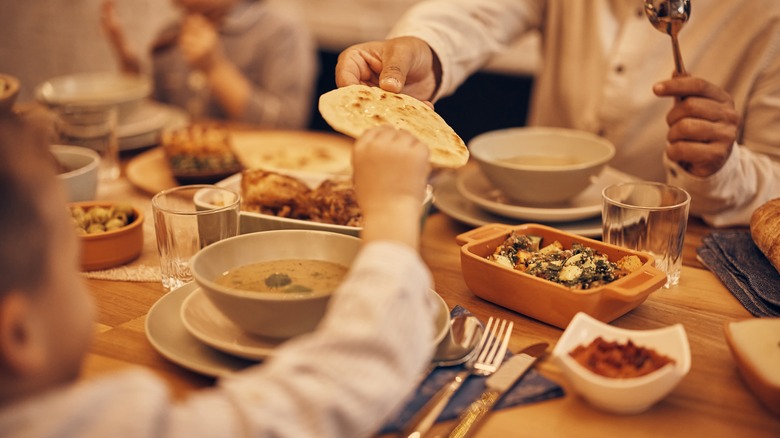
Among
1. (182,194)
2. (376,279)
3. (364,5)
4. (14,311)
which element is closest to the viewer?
(14,311)

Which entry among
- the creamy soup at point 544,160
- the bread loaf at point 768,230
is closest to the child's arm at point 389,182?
the bread loaf at point 768,230

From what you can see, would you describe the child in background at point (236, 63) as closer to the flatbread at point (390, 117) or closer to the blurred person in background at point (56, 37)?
the blurred person in background at point (56, 37)

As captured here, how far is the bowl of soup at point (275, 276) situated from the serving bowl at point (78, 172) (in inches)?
26.9

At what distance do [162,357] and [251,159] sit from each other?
43.7 inches

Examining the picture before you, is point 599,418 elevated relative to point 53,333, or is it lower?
lower

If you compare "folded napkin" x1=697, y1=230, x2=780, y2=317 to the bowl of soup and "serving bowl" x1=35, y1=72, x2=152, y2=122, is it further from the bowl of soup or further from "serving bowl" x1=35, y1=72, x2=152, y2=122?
"serving bowl" x1=35, y1=72, x2=152, y2=122

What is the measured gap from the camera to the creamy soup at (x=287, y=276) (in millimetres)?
1067

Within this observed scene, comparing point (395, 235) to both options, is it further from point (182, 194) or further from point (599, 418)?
point (182, 194)

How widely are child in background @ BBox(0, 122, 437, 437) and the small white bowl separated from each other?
0.22m

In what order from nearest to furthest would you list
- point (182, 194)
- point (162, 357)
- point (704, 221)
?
point (162, 357) → point (182, 194) → point (704, 221)

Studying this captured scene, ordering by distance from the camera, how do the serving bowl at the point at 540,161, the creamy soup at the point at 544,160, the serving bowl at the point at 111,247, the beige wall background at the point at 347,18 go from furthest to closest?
1. the beige wall background at the point at 347,18
2. the creamy soup at the point at 544,160
3. the serving bowl at the point at 540,161
4. the serving bowl at the point at 111,247

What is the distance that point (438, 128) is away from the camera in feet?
4.05

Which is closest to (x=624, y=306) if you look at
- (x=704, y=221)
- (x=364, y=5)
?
(x=704, y=221)

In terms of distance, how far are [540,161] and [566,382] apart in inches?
36.1
